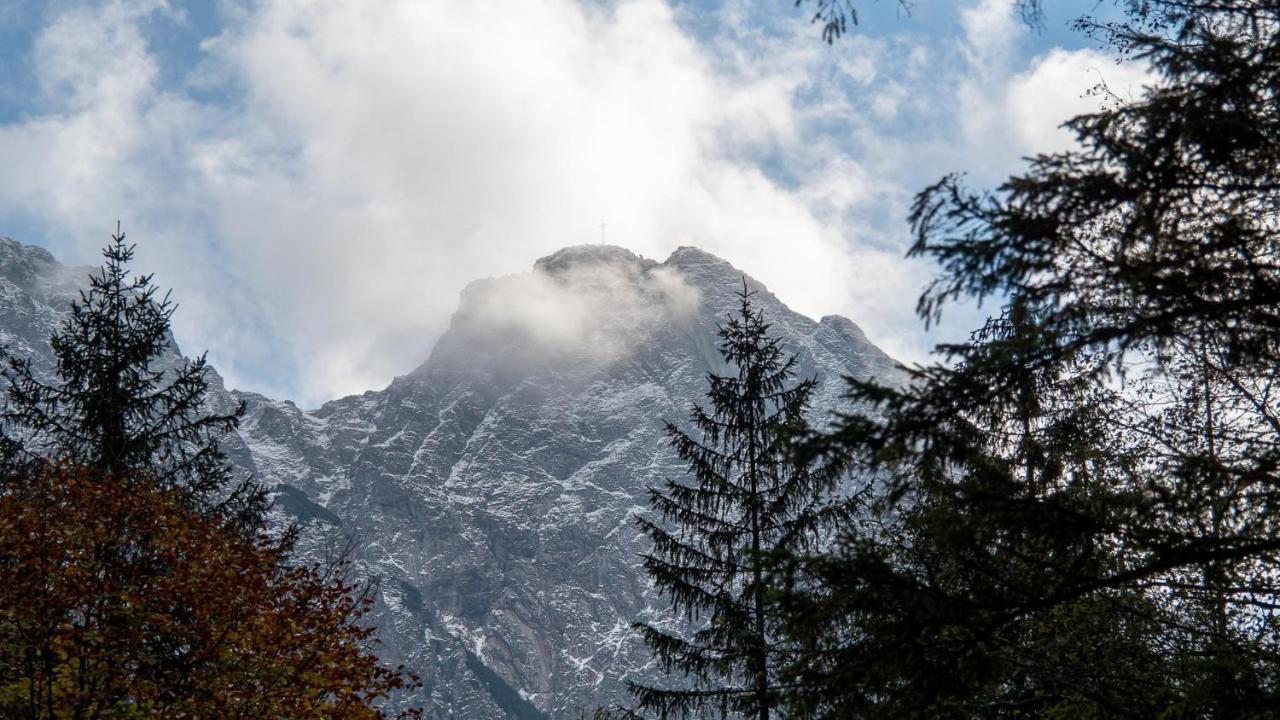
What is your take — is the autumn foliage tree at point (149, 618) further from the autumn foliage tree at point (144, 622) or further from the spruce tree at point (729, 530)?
the spruce tree at point (729, 530)

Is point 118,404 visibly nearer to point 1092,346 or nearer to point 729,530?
point 729,530

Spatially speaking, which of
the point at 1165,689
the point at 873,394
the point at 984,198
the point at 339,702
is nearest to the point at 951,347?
the point at 873,394

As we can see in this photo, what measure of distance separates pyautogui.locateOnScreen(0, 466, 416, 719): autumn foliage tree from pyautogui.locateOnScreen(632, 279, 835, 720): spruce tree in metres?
4.69

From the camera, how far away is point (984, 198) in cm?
610

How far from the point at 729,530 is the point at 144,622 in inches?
340

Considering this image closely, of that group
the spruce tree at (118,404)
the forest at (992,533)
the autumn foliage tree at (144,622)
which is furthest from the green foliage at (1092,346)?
the spruce tree at (118,404)

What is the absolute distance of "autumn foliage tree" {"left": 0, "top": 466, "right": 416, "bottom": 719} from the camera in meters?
10.0

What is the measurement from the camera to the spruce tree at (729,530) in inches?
558

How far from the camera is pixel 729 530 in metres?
15.9

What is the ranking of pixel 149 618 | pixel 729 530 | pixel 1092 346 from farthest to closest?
pixel 729 530
pixel 149 618
pixel 1092 346

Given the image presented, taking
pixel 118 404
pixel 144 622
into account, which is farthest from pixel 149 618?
pixel 118 404

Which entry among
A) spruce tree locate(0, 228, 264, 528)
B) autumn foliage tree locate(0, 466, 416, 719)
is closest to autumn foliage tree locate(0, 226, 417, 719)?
autumn foliage tree locate(0, 466, 416, 719)

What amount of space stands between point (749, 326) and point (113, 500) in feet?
35.9

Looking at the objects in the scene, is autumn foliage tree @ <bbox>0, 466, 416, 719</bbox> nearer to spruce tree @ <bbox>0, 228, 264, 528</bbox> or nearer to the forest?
the forest
